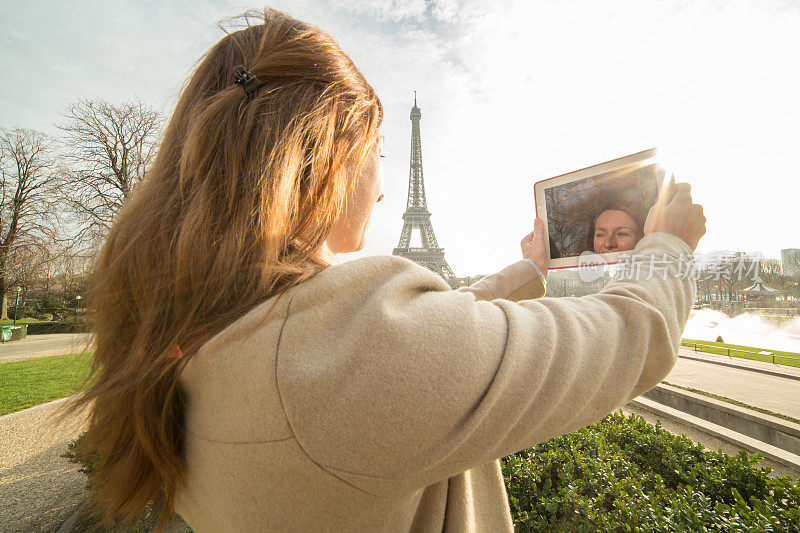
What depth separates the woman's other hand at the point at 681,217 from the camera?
3.51 ft

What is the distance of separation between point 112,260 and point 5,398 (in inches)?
428

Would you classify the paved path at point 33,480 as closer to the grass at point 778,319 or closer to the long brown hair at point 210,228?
the long brown hair at point 210,228

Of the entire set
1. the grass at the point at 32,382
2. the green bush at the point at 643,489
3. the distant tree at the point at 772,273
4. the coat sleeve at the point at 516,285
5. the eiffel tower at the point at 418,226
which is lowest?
the grass at the point at 32,382

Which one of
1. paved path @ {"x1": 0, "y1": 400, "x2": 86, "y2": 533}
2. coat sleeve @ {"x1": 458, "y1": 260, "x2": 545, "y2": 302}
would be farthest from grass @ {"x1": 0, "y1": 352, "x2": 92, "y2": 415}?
coat sleeve @ {"x1": 458, "y1": 260, "x2": 545, "y2": 302}

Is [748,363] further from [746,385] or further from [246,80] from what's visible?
[246,80]

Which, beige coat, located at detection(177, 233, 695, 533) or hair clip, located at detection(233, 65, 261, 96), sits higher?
hair clip, located at detection(233, 65, 261, 96)

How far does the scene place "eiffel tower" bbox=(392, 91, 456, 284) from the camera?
32812 millimetres

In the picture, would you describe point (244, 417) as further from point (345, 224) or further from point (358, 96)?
point (358, 96)

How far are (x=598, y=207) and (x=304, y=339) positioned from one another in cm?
111

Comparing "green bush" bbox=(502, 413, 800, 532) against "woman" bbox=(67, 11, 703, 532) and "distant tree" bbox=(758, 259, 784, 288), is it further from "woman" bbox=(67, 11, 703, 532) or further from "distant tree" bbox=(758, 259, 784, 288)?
"distant tree" bbox=(758, 259, 784, 288)

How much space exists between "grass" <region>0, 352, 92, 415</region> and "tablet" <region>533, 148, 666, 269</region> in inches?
315

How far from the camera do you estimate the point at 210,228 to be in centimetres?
84

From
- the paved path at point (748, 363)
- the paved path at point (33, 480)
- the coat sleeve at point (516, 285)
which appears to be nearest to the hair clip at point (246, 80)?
the coat sleeve at point (516, 285)

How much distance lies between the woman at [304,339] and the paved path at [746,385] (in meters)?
7.84
